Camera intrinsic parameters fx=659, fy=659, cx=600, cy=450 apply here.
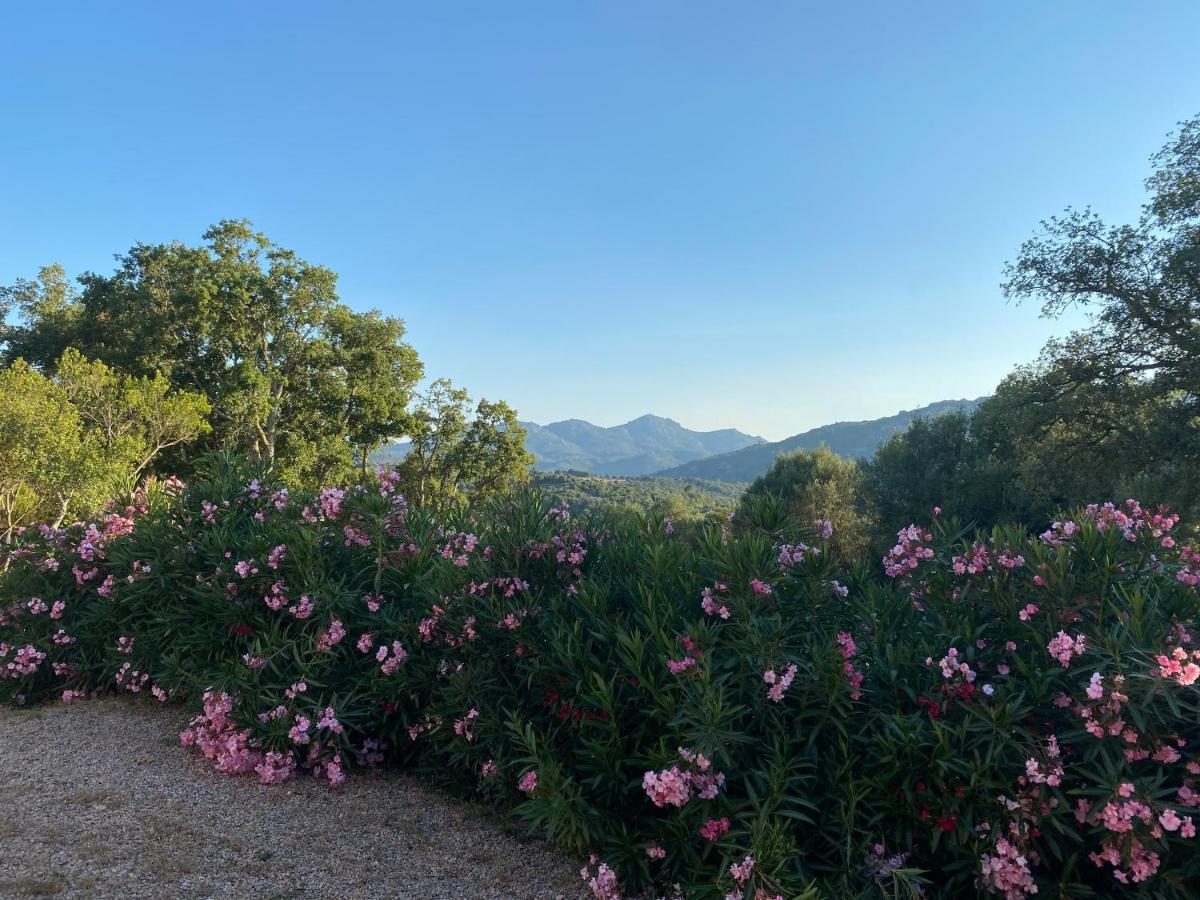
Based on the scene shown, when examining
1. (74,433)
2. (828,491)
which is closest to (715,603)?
(74,433)

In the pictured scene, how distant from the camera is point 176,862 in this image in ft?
11.3

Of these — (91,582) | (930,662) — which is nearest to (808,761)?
(930,662)

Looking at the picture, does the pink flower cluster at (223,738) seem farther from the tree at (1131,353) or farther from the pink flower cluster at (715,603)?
the tree at (1131,353)

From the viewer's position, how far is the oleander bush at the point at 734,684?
2824 millimetres

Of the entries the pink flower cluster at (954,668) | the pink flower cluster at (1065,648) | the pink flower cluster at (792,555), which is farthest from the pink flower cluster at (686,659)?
the pink flower cluster at (1065,648)

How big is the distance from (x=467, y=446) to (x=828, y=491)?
18030 mm

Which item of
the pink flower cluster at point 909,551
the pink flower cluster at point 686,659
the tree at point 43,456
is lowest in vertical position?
the pink flower cluster at point 686,659

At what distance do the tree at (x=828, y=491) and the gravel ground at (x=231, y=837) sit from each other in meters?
25.9

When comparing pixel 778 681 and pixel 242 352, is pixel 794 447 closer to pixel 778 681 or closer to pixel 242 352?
pixel 242 352

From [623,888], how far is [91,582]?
20.9 ft

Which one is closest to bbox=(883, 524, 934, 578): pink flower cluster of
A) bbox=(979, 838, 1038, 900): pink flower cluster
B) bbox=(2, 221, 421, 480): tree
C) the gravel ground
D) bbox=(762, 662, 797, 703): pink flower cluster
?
bbox=(762, 662, 797, 703): pink flower cluster

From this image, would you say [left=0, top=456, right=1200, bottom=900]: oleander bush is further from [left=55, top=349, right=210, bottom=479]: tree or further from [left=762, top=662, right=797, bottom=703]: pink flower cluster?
[left=55, top=349, right=210, bottom=479]: tree

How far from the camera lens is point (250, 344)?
2241cm

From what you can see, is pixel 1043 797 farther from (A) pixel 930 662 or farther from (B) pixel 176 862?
(B) pixel 176 862
